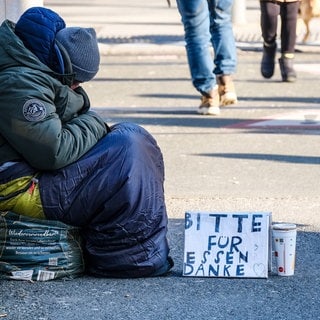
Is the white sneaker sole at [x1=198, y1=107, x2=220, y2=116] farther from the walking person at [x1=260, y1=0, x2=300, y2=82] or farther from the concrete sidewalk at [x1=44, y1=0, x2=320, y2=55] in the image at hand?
the concrete sidewalk at [x1=44, y1=0, x2=320, y2=55]

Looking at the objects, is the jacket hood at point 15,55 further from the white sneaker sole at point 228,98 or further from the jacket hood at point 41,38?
the white sneaker sole at point 228,98

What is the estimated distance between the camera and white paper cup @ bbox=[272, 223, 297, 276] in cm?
472

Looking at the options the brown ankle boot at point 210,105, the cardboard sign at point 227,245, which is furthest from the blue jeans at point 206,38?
the cardboard sign at point 227,245

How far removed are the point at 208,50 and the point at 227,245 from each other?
4050mm

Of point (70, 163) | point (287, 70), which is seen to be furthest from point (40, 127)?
point (287, 70)

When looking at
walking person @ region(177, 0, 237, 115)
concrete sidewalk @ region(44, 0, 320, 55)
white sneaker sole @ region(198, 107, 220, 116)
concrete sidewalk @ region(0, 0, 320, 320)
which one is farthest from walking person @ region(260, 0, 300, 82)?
concrete sidewalk @ region(44, 0, 320, 55)

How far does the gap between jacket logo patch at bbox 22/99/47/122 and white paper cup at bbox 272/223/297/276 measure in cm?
107

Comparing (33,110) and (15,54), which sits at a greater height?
(15,54)

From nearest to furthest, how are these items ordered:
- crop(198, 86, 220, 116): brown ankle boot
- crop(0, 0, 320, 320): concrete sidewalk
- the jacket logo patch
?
crop(0, 0, 320, 320): concrete sidewalk, the jacket logo patch, crop(198, 86, 220, 116): brown ankle boot

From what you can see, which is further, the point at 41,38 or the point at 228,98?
the point at 228,98

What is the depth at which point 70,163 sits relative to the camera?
4699mm

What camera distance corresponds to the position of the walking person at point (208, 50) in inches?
337

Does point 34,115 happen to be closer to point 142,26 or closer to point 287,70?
point 287,70

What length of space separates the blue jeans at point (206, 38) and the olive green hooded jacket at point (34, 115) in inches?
153
